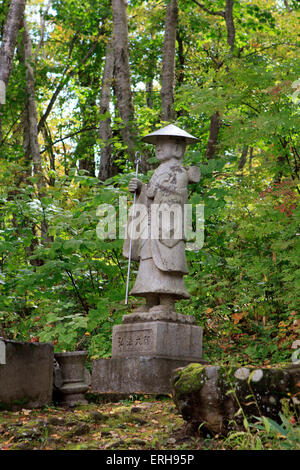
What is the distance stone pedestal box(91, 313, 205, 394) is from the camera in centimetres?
672

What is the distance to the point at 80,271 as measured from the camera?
10188mm

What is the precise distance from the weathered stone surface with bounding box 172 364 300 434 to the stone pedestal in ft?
8.25

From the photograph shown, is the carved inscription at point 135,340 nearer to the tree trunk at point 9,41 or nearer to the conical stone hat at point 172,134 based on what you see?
the conical stone hat at point 172,134

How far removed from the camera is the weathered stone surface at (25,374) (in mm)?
5336

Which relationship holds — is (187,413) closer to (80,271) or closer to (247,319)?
(247,319)

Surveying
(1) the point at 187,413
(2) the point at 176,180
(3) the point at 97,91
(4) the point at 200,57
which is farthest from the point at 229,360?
(3) the point at 97,91

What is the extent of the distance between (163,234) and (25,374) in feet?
8.81

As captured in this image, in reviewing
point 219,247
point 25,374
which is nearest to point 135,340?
point 25,374

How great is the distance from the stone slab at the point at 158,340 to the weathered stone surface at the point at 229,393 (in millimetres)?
2670

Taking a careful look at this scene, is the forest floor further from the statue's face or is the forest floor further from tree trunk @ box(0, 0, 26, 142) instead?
tree trunk @ box(0, 0, 26, 142)

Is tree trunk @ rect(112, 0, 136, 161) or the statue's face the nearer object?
the statue's face

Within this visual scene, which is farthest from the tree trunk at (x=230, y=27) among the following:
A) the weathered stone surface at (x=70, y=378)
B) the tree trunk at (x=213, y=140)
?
the weathered stone surface at (x=70, y=378)

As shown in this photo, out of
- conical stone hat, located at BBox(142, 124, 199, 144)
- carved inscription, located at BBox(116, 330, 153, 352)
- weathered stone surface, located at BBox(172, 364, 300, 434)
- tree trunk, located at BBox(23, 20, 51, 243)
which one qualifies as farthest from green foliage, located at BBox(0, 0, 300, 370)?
tree trunk, located at BBox(23, 20, 51, 243)
